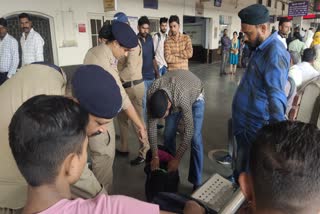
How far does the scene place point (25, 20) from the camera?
150 inches

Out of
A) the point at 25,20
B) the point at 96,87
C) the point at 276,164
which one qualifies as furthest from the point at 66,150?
the point at 25,20

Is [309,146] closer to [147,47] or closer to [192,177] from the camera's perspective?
[192,177]

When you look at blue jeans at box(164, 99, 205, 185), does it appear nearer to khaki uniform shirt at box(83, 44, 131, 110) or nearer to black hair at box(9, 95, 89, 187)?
khaki uniform shirt at box(83, 44, 131, 110)

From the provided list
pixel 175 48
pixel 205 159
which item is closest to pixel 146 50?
pixel 175 48

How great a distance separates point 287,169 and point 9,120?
1003 millimetres

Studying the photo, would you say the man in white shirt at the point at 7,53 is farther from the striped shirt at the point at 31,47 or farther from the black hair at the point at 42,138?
the black hair at the point at 42,138

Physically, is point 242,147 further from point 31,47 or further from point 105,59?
point 31,47

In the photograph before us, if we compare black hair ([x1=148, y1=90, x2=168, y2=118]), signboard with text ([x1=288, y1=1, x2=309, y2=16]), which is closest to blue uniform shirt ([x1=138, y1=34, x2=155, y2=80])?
black hair ([x1=148, y1=90, x2=168, y2=118])

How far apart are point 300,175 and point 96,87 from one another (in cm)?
75

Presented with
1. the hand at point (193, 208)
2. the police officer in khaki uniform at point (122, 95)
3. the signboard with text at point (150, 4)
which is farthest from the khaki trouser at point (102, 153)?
the signboard with text at point (150, 4)

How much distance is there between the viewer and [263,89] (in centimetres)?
171

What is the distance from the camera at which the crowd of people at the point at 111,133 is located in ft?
2.15

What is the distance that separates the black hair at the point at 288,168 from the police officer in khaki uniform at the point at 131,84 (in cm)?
216

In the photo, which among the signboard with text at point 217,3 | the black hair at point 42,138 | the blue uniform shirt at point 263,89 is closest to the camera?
the black hair at point 42,138
